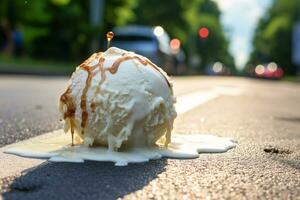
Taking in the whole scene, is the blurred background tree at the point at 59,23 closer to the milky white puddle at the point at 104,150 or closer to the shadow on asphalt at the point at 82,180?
the milky white puddle at the point at 104,150

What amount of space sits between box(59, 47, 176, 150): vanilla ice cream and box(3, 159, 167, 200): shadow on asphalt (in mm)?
342

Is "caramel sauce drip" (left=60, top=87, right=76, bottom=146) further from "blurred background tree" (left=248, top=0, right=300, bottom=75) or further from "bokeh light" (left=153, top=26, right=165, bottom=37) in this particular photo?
"blurred background tree" (left=248, top=0, right=300, bottom=75)

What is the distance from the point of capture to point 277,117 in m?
8.24

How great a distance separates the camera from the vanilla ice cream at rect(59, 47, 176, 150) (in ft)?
13.7

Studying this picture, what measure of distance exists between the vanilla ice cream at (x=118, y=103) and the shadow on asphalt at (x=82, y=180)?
0.34m

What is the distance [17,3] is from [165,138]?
2650 centimetres

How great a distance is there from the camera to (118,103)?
4152 mm

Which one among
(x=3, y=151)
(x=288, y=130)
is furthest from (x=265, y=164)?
(x=288, y=130)

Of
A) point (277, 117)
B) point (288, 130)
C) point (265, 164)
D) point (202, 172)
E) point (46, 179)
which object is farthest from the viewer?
point (277, 117)

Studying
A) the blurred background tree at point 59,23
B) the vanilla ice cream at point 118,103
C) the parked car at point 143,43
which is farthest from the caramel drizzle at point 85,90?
the blurred background tree at point 59,23

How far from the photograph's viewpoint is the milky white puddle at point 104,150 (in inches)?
158

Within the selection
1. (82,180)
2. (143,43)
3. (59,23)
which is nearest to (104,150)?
(82,180)

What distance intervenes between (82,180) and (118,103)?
0.85 meters

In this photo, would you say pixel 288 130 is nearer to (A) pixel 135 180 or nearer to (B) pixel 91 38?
(A) pixel 135 180
